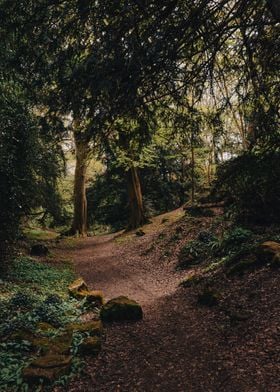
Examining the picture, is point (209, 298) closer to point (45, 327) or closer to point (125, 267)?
point (45, 327)

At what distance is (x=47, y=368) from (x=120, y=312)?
2.56 meters

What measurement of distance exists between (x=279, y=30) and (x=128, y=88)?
3.13 metres

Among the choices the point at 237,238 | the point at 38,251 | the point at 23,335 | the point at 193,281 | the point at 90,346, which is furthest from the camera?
the point at 38,251

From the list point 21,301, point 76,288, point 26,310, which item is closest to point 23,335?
point 26,310

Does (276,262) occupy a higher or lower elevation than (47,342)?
higher

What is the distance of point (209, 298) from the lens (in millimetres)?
7379

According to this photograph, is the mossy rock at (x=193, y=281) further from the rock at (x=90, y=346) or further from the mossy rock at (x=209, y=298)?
the rock at (x=90, y=346)

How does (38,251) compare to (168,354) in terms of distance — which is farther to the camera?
(38,251)

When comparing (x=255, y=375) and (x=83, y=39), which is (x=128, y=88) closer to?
(x=83, y=39)

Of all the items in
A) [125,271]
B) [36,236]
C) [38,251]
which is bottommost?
[125,271]

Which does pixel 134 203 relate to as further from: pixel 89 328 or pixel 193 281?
pixel 89 328

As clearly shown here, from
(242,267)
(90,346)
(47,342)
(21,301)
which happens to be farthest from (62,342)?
(242,267)

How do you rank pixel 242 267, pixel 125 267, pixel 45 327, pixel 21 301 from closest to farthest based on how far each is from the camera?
pixel 45 327 → pixel 21 301 → pixel 242 267 → pixel 125 267

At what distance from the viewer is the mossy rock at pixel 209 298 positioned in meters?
7.25
